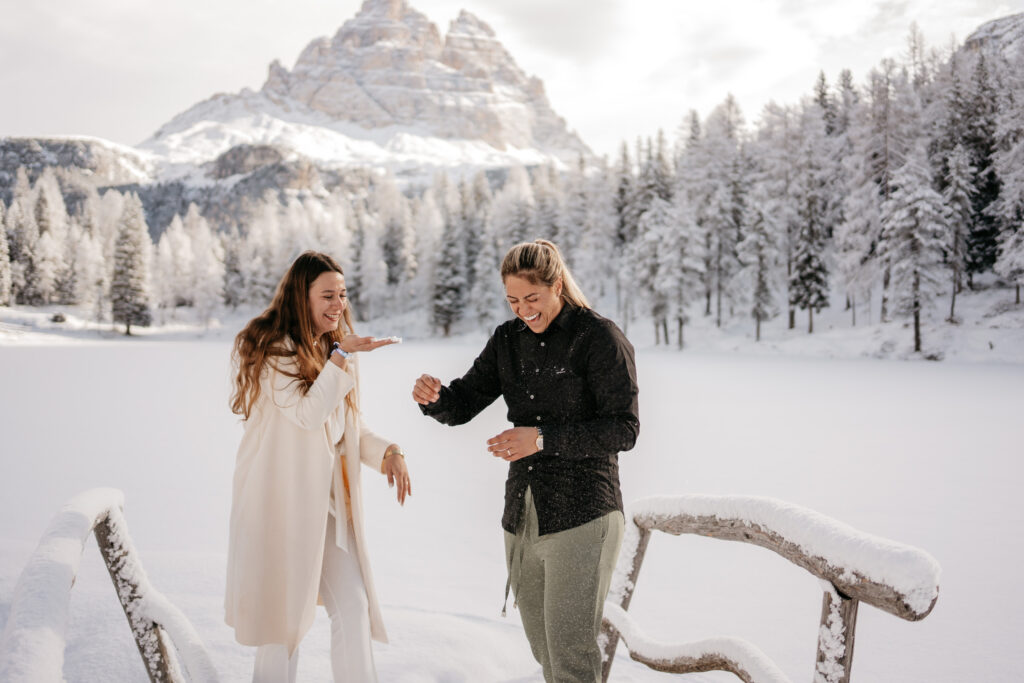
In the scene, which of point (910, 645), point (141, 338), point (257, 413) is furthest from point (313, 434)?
point (141, 338)

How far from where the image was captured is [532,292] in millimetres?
2613

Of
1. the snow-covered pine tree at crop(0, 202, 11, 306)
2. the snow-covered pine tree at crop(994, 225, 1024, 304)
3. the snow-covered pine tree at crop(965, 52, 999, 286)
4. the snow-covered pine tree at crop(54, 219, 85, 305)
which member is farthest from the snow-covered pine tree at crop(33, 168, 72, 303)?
the snow-covered pine tree at crop(994, 225, 1024, 304)

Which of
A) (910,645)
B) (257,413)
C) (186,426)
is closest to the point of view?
(257,413)

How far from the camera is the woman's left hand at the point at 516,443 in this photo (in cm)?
246

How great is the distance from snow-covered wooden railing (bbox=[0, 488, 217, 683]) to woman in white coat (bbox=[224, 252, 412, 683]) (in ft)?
1.10

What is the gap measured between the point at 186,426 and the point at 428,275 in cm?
4258

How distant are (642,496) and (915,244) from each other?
101 ft

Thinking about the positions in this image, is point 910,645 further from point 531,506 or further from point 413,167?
point 413,167

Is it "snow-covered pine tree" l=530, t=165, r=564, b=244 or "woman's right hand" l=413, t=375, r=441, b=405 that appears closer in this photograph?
"woman's right hand" l=413, t=375, r=441, b=405

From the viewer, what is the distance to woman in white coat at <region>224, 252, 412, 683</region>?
2.69 m

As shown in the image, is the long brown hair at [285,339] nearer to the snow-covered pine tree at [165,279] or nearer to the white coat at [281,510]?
the white coat at [281,510]

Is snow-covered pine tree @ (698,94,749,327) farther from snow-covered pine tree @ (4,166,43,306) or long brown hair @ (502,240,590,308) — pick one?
snow-covered pine tree @ (4,166,43,306)

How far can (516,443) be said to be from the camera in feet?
8.06

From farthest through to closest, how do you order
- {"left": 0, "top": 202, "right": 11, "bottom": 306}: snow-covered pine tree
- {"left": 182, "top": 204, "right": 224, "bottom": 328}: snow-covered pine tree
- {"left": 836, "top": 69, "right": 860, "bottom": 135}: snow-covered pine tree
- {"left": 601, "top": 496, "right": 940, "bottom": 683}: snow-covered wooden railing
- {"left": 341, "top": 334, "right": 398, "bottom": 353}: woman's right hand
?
{"left": 182, "top": 204, "right": 224, "bottom": 328}: snow-covered pine tree < {"left": 0, "top": 202, "right": 11, "bottom": 306}: snow-covered pine tree < {"left": 836, "top": 69, "right": 860, "bottom": 135}: snow-covered pine tree < {"left": 341, "top": 334, "right": 398, "bottom": 353}: woman's right hand < {"left": 601, "top": 496, "right": 940, "bottom": 683}: snow-covered wooden railing
